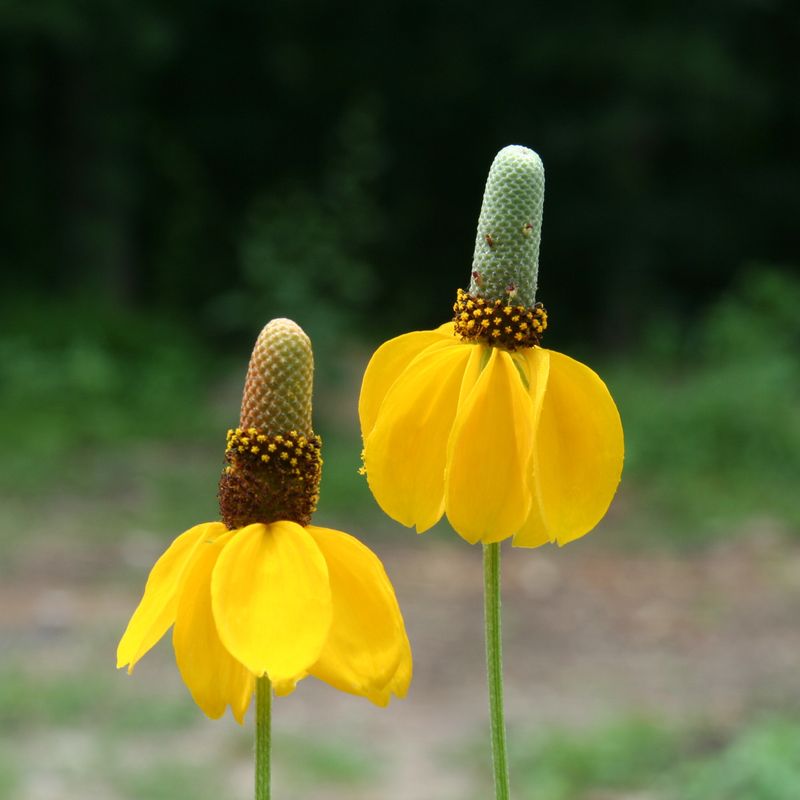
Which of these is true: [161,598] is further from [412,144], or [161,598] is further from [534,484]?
[412,144]

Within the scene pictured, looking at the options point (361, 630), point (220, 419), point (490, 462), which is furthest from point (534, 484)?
point (220, 419)

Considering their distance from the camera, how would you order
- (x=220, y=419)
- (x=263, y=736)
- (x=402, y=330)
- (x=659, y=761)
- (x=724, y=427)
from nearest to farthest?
(x=263, y=736), (x=659, y=761), (x=724, y=427), (x=220, y=419), (x=402, y=330)

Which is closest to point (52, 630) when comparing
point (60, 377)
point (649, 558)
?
point (649, 558)

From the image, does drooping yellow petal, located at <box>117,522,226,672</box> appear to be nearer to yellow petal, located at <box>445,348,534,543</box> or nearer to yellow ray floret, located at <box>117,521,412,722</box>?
yellow ray floret, located at <box>117,521,412,722</box>

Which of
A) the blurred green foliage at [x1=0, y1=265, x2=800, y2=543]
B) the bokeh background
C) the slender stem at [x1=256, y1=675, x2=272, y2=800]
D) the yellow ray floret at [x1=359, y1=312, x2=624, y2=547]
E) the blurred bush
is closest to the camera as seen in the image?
the slender stem at [x1=256, y1=675, x2=272, y2=800]

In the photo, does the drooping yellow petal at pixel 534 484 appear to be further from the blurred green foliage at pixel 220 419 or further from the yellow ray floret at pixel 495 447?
the blurred green foliage at pixel 220 419

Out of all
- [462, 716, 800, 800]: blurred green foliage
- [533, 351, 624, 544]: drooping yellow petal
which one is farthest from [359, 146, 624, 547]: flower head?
[462, 716, 800, 800]: blurred green foliage

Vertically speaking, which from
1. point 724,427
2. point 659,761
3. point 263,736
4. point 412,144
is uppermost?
point 412,144
